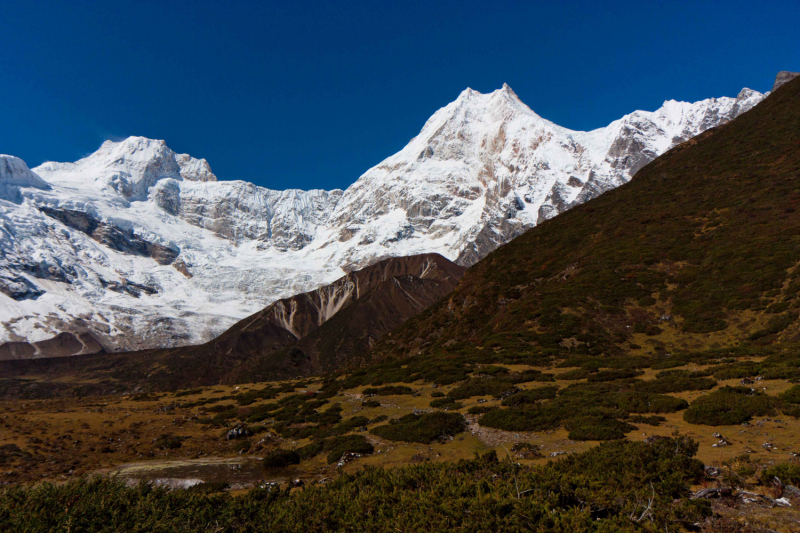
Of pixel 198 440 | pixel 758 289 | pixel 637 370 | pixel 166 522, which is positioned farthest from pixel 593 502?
pixel 758 289

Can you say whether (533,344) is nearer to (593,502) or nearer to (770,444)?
(770,444)

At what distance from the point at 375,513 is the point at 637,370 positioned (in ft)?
79.0

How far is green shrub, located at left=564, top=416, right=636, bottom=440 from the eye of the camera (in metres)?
15.9

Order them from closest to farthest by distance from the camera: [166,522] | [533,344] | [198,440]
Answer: [166,522], [198,440], [533,344]

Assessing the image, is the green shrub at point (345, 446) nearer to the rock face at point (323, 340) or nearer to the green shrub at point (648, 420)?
the green shrub at point (648, 420)

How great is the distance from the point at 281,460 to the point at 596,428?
1353cm

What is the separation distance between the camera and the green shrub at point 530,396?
22422 mm

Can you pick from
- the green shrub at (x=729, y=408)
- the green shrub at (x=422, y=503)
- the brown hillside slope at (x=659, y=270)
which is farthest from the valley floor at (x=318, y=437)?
the brown hillside slope at (x=659, y=270)

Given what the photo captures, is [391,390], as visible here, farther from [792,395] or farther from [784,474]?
[784,474]

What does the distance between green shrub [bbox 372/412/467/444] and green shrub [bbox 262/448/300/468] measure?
13.2ft

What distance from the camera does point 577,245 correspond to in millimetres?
59375

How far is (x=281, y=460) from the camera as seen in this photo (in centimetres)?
1959

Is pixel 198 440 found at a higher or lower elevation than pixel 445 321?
lower

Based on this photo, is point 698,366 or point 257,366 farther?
point 257,366
